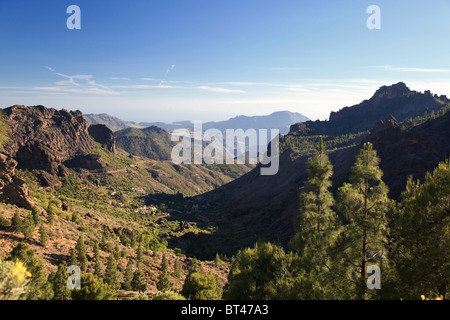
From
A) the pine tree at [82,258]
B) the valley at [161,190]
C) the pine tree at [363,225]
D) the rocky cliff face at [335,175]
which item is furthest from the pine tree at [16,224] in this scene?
the pine tree at [363,225]

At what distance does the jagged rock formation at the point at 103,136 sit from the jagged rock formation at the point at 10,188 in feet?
452

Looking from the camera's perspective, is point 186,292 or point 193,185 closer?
point 186,292

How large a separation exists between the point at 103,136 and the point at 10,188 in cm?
14601

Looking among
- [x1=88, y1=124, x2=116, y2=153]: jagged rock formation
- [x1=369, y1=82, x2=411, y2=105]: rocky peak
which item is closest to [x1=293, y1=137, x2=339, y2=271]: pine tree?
[x1=369, y1=82, x2=411, y2=105]: rocky peak

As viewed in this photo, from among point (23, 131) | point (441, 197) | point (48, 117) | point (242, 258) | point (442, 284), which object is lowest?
point (242, 258)

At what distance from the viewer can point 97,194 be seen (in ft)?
347

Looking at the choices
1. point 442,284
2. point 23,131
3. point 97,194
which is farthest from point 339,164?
point 23,131

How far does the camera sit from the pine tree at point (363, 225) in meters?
11.0

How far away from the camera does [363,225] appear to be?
432 inches

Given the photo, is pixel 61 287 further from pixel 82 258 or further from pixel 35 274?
pixel 82 258

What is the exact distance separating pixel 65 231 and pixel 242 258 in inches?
1355

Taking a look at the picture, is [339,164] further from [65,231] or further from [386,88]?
[386,88]

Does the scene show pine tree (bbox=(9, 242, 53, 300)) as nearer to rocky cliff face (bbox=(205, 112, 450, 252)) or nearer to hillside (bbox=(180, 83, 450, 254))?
hillside (bbox=(180, 83, 450, 254))

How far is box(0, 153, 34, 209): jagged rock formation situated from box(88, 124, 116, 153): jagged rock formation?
13772 cm
